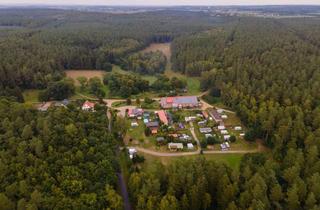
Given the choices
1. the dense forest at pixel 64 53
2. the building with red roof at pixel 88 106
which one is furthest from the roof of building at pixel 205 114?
the dense forest at pixel 64 53

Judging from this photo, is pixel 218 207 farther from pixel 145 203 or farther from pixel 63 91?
pixel 63 91

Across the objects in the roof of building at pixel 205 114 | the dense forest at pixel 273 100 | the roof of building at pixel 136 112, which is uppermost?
the dense forest at pixel 273 100

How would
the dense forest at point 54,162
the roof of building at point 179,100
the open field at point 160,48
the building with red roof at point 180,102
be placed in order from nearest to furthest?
1. the dense forest at point 54,162
2. the building with red roof at point 180,102
3. the roof of building at point 179,100
4. the open field at point 160,48

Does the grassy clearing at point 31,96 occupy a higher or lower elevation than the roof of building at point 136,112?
lower

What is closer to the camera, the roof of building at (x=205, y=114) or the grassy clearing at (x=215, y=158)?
the grassy clearing at (x=215, y=158)

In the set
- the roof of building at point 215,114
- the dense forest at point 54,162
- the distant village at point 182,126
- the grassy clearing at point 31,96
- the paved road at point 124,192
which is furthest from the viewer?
the grassy clearing at point 31,96

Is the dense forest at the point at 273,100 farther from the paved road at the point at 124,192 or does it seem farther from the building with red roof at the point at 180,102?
the paved road at the point at 124,192

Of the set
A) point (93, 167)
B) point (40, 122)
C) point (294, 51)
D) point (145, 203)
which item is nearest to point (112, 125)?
point (40, 122)

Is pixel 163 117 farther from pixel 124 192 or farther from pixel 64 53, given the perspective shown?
pixel 64 53
